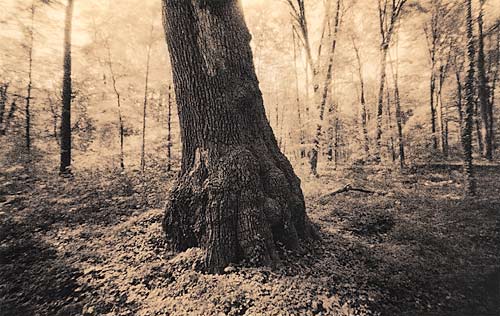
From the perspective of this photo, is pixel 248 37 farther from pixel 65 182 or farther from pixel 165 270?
pixel 65 182

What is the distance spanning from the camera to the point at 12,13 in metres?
10.6

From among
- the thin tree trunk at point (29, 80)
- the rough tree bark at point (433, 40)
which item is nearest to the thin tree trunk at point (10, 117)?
the thin tree trunk at point (29, 80)


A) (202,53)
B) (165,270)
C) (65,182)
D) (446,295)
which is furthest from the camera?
(65,182)

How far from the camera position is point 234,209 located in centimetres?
346

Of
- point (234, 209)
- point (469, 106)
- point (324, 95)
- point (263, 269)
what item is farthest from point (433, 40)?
point (263, 269)

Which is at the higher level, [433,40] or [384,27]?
[384,27]

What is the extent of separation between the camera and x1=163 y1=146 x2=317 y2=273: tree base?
11.1 feet

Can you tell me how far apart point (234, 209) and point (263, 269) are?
0.98 metres

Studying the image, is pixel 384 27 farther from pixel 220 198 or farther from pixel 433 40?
pixel 220 198

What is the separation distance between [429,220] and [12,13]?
62.3 ft

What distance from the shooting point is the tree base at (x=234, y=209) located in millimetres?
3391

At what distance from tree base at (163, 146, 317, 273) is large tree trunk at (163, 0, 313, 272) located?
0.02 m

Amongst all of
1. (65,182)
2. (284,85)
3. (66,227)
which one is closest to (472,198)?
(66,227)

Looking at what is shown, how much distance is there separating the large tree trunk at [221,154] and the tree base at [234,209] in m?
0.02
